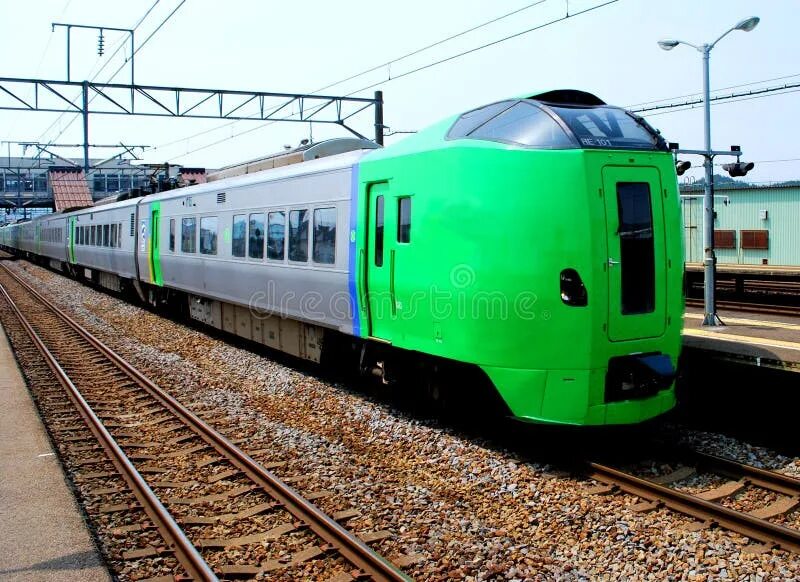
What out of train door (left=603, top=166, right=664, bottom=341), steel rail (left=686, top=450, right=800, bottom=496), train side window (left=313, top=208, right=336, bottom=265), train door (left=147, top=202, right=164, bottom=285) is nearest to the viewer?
steel rail (left=686, top=450, right=800, bottom=496)

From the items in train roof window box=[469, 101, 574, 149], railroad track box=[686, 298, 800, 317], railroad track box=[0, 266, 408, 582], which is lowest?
railroad track box=[0, 266, 408, 582]

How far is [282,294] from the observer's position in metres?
11.2

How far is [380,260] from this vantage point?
8.45m

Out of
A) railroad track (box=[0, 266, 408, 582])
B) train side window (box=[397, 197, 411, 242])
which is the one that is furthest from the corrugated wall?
railroad track (box=[0, 266, 408, 582])

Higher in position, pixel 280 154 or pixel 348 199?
pixel 280 154

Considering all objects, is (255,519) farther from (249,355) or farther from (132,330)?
(132,330)

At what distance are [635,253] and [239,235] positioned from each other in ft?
25.6

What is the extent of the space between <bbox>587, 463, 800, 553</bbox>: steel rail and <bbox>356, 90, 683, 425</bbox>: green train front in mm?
476

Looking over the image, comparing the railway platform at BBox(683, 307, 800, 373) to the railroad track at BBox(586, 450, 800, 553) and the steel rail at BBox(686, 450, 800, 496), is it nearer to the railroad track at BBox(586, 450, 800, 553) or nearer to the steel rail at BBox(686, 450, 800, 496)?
the steel rail at BBox(686, 450, 800, 496)

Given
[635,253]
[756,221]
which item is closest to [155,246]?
[635,253]

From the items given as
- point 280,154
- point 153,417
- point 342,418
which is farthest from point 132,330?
point 342,418

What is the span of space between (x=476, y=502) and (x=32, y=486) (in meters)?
3.79

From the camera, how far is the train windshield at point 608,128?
22.1 ft

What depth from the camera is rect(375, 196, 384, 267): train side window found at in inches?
332
